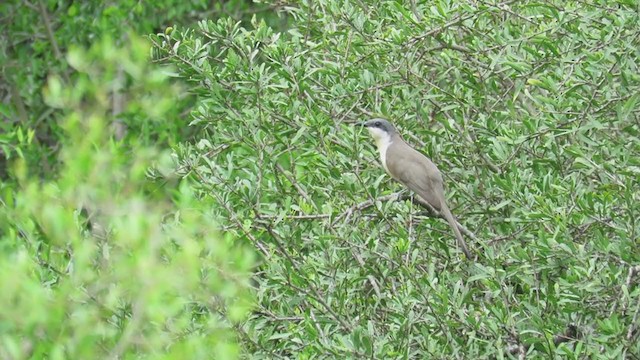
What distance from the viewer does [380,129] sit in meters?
6.38

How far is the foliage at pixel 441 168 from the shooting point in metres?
5.18

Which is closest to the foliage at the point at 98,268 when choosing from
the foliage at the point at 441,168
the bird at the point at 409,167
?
the foliage at the point at 441,168

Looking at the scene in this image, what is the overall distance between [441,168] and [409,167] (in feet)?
0.54

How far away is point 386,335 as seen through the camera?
5398mm

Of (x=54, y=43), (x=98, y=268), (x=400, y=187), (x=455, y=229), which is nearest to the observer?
(x=98, y=268)

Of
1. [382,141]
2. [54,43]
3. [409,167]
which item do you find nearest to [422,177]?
[409,167]

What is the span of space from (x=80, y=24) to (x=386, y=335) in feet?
26.3

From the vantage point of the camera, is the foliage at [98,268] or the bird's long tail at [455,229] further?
the bird's long tail at [455,229]

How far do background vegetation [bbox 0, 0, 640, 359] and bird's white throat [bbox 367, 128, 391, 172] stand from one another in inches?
4.0

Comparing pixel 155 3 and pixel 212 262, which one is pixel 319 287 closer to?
pixel 212 262

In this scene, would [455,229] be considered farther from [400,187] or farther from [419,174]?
[400,187]

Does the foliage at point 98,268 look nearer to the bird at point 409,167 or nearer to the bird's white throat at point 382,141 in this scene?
the bird at point 409,167

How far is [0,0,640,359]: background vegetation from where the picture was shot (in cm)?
503

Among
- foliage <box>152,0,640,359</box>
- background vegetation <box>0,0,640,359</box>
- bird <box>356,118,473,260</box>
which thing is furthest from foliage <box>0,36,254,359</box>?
bird <box>356,118,473,260</box>
